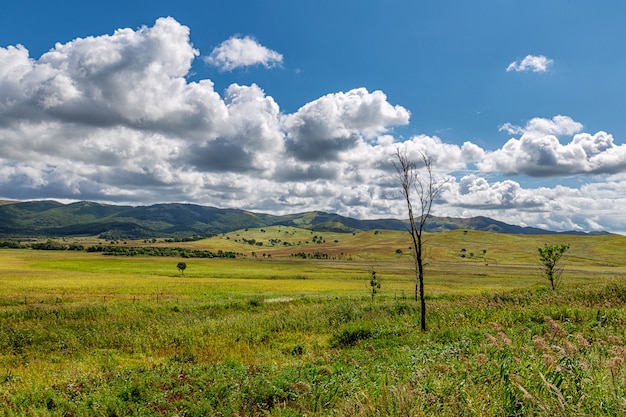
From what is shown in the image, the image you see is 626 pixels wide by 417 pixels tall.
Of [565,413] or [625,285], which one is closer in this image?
[565,413]

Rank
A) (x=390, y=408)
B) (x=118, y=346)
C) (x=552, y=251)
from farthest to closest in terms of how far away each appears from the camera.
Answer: (x=552, y=251)
(x=118, y=346)
(x=390, y=408)

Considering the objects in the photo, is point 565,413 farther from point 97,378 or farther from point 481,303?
point 481,303

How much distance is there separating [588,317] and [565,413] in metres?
16.3

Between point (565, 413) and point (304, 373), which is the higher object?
point (565, 413)

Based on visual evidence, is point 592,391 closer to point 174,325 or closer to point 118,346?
point 118,346

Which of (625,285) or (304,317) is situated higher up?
(625,285)

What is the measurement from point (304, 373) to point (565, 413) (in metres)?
7.96

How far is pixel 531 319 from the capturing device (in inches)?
765

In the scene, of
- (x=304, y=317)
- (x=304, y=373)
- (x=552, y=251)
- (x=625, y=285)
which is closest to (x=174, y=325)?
(x=304, y=317)

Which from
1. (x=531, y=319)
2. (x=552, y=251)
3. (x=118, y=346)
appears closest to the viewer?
(x=531, y=319)

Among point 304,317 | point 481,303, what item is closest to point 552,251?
point 481,303

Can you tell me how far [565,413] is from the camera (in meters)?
5.15

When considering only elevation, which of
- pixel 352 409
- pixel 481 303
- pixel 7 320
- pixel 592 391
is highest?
pixel 592 391

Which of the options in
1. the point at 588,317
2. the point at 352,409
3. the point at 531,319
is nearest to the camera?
the point at 352,409
